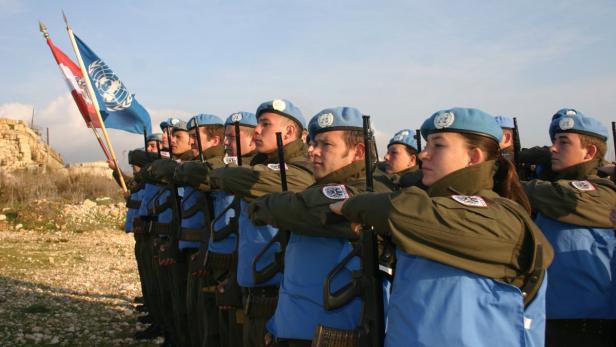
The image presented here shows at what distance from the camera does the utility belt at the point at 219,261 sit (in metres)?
5.16

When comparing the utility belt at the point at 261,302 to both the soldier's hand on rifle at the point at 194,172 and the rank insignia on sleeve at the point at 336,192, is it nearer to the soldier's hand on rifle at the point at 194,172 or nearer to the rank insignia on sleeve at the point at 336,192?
the rank insignia on sleeve at the point at 336,192

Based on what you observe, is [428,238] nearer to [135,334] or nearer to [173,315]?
[173,315]

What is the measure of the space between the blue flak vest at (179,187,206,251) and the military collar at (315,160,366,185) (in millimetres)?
2820

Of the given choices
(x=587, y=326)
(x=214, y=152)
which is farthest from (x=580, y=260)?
(x=214, y=152)

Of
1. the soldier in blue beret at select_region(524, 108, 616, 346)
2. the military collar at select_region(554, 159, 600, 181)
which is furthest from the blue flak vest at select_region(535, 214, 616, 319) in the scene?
the military collar at select_region(554, 159, 600, 181)

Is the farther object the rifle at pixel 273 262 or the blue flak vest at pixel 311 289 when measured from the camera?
the rifle at pixel 273 262

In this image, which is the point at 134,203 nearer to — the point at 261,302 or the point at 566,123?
the point at 261,302

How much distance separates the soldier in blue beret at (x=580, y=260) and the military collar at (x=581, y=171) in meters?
0.13

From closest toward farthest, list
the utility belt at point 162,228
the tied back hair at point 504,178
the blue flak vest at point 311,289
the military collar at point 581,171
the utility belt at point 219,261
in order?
the tied back hair at point 504,178
the blue flak vest at point 311,289
the military collar at point 581,171
the utility belt at point 219,261
the utility belt at point 162,228

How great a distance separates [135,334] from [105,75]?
15.2 ft

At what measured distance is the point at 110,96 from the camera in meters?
10.6

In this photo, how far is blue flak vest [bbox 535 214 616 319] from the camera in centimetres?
370

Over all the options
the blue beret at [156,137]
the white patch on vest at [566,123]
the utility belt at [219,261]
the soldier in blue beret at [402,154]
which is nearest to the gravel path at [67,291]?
the blue beret at [156,137]

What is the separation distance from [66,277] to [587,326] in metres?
11.3
